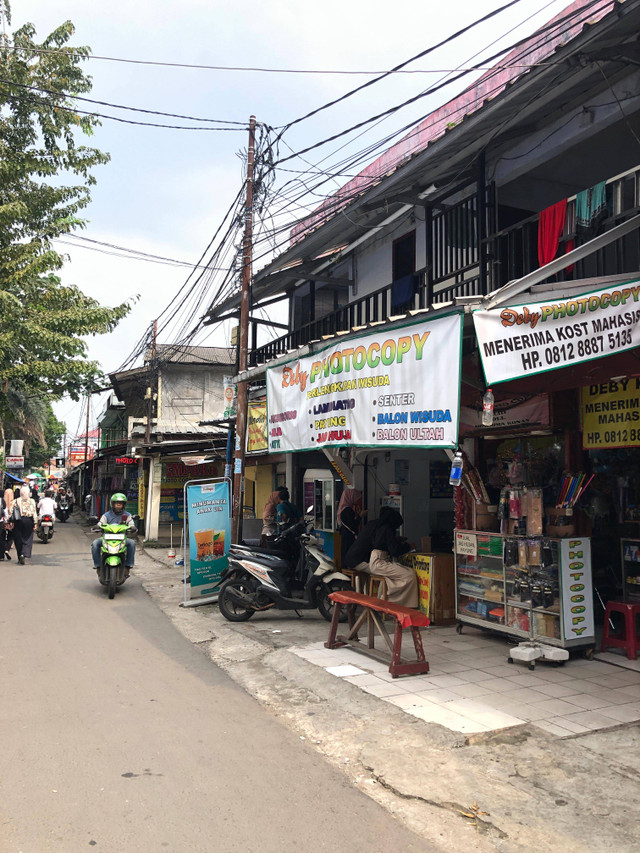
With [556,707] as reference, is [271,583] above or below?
above

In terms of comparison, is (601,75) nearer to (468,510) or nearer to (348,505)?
(468,510)

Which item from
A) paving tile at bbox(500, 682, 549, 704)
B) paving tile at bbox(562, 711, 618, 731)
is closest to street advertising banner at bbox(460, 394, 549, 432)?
paving tile at bbox(500, 682, 549, 704)

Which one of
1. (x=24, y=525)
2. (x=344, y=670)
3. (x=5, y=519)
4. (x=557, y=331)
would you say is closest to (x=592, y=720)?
(x=344, y=670)

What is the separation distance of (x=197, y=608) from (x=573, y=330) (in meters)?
7.87

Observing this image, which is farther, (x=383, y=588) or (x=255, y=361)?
(x=255, y=361)

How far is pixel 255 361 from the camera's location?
15.7 meters

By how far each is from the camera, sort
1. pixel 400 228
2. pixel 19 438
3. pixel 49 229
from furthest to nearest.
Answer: pixel 19 438 < pixel 49 229 < pixel 400 228

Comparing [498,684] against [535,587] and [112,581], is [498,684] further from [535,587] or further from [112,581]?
[112,581]

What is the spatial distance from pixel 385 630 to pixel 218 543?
4.69 meters

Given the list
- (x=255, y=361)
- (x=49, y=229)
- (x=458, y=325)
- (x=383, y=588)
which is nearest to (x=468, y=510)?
(x=383, y=588)

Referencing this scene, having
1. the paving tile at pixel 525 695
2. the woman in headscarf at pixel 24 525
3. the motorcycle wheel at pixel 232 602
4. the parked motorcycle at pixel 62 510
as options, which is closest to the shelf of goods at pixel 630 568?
the paving tile at pixel 525 695

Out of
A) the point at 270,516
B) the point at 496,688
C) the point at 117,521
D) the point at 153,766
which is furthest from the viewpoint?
the point at 270,516

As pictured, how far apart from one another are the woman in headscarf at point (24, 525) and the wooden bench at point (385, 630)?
32.6 ft

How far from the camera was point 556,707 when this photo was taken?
594cm
